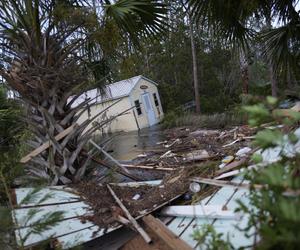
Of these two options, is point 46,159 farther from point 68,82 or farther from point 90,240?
point 90,240

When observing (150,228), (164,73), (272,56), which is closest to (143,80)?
(164,73)

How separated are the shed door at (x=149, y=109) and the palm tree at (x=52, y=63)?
781 inches

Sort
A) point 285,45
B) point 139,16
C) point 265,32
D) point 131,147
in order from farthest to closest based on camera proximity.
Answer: point 131,147 → point 265,32 → point 285,45 → point 139,16

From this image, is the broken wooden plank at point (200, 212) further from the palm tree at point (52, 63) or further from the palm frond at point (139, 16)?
the palm frond at point (139, 16)

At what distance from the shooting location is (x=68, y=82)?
543 cm

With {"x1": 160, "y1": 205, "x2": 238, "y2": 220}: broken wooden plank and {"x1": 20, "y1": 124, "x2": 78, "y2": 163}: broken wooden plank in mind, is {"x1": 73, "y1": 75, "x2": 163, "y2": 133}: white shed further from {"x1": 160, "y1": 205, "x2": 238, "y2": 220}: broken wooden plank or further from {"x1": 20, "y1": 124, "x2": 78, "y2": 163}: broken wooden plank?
{"x1": 160, "y1": 205, "x2": 238, "y2": 220}: broken wooden plank

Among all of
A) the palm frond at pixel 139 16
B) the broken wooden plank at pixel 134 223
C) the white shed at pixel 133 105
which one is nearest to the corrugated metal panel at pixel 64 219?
the broken wooden plank at pixel 134 223

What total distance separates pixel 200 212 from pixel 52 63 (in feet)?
10.9

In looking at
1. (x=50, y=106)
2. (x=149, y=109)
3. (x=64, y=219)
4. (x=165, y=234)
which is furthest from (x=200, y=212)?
(x=149, y=109)

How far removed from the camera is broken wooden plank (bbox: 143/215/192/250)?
3.04m

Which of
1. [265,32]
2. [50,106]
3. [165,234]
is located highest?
[265,32]

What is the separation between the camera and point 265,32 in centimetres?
730

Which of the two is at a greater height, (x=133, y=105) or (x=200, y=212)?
(x=133, y=105)

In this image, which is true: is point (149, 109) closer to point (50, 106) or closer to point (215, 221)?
point (50, 106)
